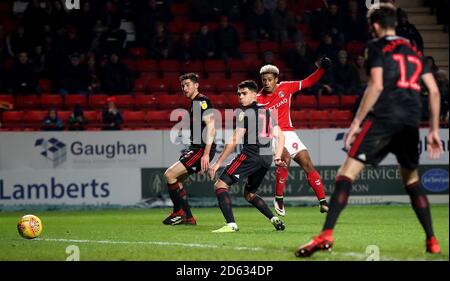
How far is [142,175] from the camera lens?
17219 mm

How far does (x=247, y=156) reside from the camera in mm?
11180

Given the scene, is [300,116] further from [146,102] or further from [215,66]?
[146,102]

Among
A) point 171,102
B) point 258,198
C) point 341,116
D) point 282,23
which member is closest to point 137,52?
point 171,102

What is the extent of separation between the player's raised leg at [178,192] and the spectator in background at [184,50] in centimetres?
817

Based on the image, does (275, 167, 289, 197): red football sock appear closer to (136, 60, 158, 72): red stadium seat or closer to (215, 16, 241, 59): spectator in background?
(215, 16, 241, 59): spectator in background

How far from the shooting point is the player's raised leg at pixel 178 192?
12508 mm

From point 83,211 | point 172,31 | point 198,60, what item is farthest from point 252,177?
point 172,31

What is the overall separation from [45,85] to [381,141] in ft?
43.4

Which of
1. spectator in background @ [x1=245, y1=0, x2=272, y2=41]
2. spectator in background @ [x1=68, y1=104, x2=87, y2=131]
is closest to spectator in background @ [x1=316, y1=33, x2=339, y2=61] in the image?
spectator in background @ [x1=245, y1=0, x2=272, y2=41]

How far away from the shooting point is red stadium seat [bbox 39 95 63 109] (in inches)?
750

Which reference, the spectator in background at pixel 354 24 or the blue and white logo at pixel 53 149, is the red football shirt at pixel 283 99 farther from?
the spectator in background at pixel 354 24

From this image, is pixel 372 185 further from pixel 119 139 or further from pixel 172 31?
pixel 172 31

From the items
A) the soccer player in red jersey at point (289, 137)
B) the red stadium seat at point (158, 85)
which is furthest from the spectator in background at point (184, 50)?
the soccer player in red jersey at point (289, 137)

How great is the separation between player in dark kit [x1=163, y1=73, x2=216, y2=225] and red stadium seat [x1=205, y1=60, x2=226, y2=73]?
8.25 metres
